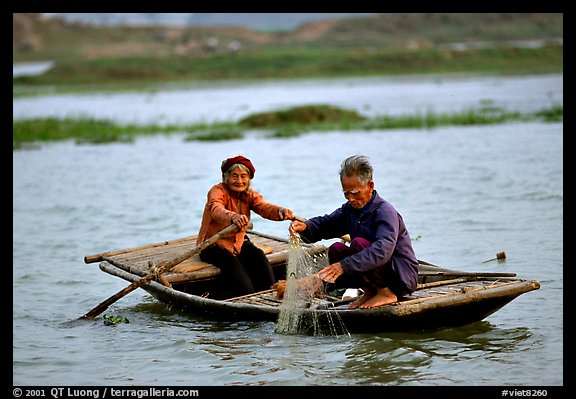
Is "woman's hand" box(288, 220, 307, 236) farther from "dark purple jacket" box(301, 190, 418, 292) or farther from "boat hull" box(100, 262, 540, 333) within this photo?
"boat hull" box(100, 262, 540, 333)

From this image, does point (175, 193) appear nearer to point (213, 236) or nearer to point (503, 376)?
point (213, 236)

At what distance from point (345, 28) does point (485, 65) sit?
952 inches

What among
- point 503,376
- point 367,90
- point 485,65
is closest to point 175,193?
point 503,376

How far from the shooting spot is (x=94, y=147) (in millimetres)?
21156

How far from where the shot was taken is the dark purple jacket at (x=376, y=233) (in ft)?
20.3

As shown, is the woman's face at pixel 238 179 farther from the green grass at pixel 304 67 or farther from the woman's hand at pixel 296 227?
the green grass at pixel 304 67

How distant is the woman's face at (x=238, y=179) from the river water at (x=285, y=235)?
1048 mm

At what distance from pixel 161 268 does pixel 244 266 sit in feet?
2.22

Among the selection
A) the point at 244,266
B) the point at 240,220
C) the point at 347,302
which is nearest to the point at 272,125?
the point at 244,266

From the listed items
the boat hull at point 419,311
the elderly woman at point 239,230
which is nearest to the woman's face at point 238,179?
the elderly woman at point 239,230

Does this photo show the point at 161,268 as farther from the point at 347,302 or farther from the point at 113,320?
the point at 347,302

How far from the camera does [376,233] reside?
247 inches

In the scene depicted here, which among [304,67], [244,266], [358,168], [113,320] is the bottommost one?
[113,320]

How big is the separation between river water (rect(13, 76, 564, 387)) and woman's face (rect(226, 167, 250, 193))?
1.05 metres
